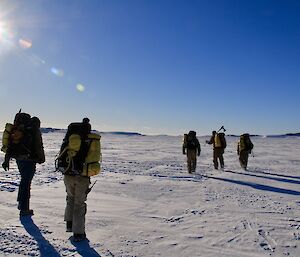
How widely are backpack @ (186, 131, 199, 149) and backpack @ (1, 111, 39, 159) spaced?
9.30 meters

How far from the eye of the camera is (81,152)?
5629mm

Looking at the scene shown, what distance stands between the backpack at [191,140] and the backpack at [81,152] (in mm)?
10112

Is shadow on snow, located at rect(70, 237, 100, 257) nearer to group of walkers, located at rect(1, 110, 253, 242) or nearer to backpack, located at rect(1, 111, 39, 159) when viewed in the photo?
group of walkers, located at rect(1, 110, 253, 242)

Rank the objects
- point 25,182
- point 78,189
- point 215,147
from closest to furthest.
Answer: point 78,189 < point 25,182 < point 215,147

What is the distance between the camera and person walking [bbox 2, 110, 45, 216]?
691 centimetres

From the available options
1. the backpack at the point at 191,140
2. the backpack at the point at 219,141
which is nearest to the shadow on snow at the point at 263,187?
the backpack at the point at 191,140

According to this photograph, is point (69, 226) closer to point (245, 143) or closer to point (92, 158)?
point (92, 158)

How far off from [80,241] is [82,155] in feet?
4.06

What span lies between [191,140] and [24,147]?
9521 mm

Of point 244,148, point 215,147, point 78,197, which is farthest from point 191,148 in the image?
point 78,197

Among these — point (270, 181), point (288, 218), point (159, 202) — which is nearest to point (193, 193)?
point (159, 202)

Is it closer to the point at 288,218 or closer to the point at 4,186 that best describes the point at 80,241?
the point at 288,218

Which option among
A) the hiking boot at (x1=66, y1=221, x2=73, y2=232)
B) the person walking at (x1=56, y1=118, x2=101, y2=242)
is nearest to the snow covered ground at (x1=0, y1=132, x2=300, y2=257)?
the hiking boot at (x1=66, y1=221, x2=73, y2=232)

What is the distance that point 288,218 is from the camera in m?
7.63
